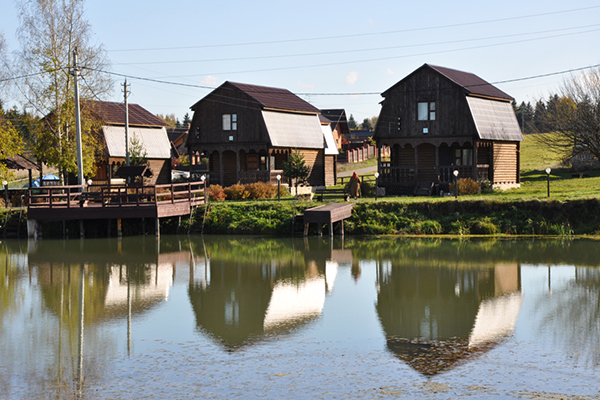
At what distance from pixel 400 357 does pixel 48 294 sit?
36.2ft

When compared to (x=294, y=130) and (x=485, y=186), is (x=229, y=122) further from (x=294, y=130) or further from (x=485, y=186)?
(x=485, y=186)

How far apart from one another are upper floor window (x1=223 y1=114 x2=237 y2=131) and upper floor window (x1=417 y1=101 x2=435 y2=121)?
1341 centimetres

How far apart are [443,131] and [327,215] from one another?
1670 cm

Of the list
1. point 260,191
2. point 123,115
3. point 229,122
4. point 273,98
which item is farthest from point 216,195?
point 123,115

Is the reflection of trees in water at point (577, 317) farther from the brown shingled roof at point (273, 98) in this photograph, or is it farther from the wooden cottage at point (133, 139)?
the wooden cottage at point (133, 139)

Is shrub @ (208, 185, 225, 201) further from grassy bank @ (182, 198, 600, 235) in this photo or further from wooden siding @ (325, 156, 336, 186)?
wooden siding @ (325, 156, 336, 186)

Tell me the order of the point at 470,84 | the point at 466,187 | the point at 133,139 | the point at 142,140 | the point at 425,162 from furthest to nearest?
the point at 142,140, the point at 133,139, the point at 425,162, the point at 470,84, the point at 466,187

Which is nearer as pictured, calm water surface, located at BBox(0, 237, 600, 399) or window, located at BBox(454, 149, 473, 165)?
calm water surface, located at BBox(0, 237, 600, 399)

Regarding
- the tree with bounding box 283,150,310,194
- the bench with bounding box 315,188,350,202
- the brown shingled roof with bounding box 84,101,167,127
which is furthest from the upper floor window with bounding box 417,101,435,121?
the brown shingled roof with bounding box 84,101,167,127

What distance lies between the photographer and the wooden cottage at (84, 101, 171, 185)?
167 feet

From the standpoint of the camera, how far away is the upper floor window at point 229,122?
49.5m

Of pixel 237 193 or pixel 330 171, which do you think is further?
pixel 330 171

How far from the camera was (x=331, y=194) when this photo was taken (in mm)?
42062

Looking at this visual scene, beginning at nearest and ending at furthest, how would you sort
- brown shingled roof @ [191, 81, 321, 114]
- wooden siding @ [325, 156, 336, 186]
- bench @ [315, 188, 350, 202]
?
bench @ [315, 188, 350, 202]
brown shingled roof @ [191, 81, 321, 114]
wooden siding @ [325, 156, 336, 186]
